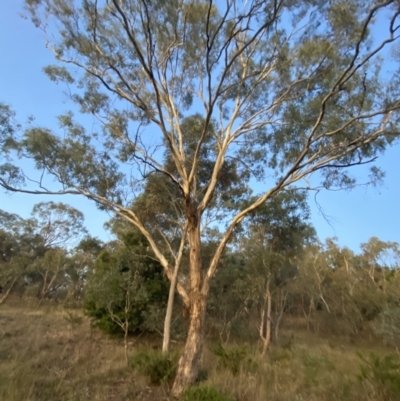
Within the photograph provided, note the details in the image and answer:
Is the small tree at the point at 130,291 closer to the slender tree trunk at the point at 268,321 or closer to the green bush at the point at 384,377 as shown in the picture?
the slender tree trunk at the point at 268,321

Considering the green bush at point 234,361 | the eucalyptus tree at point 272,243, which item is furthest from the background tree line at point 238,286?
the green bush at point 234,361

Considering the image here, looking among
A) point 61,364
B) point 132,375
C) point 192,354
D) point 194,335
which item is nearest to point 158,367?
point 132,375

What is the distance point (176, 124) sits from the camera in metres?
9.96

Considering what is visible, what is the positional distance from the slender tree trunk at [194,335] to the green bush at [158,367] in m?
0.71

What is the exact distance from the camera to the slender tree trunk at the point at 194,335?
6.90 m

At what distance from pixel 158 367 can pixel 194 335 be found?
1.36 m

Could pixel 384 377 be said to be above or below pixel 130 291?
below

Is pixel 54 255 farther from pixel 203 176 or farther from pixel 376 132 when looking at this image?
pixel 376 132

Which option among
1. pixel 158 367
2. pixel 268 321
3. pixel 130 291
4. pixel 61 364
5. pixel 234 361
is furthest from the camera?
pixel 268 321

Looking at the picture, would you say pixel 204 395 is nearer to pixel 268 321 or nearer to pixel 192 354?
pixel 192 354

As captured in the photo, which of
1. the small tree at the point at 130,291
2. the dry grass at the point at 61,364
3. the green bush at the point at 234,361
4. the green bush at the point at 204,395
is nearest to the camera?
the green bush at the point at 204,395

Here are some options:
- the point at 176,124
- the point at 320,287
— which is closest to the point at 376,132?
the point at 176,124

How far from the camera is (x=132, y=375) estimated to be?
833cm

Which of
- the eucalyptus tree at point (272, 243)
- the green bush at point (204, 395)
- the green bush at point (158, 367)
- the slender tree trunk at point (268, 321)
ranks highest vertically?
the eucalyptus tree at point (272, 243)
